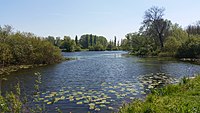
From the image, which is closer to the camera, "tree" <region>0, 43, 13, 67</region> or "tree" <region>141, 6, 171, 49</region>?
"tree" <region>0, 43, 13, 67</region>

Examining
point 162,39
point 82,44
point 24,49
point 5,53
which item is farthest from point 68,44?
point 5,53

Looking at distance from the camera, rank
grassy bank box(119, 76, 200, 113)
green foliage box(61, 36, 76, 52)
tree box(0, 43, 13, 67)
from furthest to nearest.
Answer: green foliage box(61, 36, 76, 52) → tree box(0, 43, 13, 67) → grassy bank box(119, 76, 200, 113)

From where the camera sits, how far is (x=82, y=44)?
539 ft

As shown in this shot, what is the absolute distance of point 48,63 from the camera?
42.1 metres

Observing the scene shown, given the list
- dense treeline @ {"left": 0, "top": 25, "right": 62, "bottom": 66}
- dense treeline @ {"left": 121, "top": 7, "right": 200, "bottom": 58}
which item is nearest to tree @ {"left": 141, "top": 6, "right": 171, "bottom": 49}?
dense treeline @ {"left": 121, "top": 7, "right": 200, "bottom": 58}

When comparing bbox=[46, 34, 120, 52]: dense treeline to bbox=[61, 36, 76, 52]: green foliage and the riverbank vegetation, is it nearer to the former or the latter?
bbox=[61, 36, 76, 52]: green foliage

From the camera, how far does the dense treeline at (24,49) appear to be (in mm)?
35219

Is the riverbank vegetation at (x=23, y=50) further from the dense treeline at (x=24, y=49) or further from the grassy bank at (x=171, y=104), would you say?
the grassy bank at (x=171, y=104)

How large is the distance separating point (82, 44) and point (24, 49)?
126302 millimetres

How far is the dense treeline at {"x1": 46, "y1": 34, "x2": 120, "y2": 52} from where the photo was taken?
120812 millimetres

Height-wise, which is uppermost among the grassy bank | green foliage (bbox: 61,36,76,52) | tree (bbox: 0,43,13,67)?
green foliage (bbox: 61,36,76,52)

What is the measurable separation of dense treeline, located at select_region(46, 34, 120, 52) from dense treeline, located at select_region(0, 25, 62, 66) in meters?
47.5

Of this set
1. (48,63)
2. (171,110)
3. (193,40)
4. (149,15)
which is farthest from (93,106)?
(149,15)

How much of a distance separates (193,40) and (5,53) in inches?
1595
